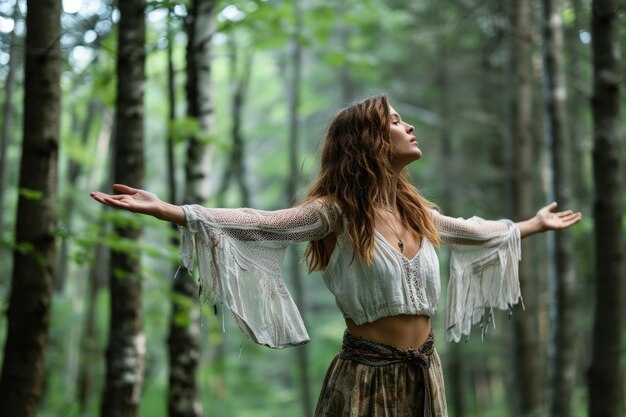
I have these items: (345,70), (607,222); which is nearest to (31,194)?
(607,222)

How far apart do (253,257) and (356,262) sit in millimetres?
500

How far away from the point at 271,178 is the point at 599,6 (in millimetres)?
21272

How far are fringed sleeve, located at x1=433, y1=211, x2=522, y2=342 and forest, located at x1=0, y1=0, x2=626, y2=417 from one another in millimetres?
598

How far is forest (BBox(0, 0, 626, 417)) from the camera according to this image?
15.5 feet

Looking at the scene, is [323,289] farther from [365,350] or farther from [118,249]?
[365,350]

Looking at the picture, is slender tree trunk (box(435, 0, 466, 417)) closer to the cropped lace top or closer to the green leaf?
the green leaf

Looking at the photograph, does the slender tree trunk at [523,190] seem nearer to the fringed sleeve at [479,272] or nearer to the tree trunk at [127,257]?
the tree trunk at [127,257]

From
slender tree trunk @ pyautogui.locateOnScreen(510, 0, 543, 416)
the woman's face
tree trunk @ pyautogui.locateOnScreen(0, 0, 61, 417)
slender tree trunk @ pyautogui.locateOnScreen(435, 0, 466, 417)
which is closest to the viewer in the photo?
the woman's face

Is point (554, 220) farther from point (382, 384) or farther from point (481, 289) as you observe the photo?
point (382, 384)

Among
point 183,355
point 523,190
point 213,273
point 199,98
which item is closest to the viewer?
point 213,273

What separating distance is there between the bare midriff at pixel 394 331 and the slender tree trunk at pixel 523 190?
688 centimetres

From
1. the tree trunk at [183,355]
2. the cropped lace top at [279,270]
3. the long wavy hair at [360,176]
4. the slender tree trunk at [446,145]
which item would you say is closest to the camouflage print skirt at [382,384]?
the cropped lace top at [279,270]

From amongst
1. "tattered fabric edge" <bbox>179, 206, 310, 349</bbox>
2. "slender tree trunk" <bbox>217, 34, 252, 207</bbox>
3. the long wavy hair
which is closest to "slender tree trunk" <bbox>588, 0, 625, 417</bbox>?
the long wavy hair

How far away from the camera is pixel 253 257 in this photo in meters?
3.62
